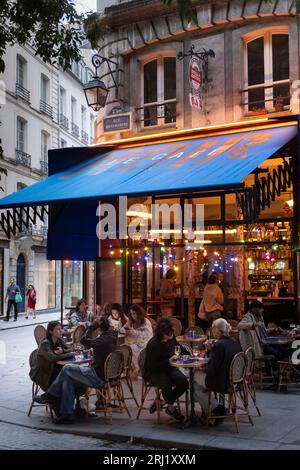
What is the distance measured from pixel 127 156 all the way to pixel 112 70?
307cm

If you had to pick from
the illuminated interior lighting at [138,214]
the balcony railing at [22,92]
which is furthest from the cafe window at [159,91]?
the balcony railing at [22,92]

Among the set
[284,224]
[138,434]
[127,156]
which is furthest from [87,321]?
[138,434]

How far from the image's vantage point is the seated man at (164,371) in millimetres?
7777

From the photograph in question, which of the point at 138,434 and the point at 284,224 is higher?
the point at 284,224

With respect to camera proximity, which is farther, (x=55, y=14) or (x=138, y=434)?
(x=55, y=14)

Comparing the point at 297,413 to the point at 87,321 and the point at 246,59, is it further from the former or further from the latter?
the point at 246,59

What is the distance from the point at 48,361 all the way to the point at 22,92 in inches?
938

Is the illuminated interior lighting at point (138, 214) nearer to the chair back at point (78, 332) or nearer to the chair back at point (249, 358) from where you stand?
the chair back at point (78, 332)

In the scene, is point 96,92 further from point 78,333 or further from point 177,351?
point 177,351

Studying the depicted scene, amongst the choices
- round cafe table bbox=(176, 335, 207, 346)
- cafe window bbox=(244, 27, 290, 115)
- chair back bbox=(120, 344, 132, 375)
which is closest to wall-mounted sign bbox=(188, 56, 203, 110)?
cafe window bbox=(244, 27, 290, 115)

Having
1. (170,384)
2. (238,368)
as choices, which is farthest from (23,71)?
(238,368)

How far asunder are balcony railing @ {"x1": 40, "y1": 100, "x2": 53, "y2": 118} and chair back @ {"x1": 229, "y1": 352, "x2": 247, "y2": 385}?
26696 mm
